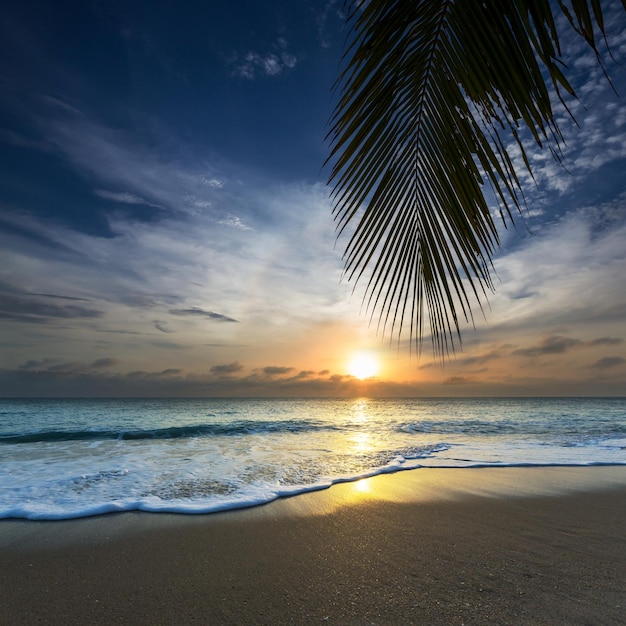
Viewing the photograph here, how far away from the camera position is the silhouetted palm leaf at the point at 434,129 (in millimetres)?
908

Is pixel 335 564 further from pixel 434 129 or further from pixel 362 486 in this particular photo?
pixel 434 129

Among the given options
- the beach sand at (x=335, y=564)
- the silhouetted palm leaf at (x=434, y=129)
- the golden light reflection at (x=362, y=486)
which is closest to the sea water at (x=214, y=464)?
the golden light reflection at (x=362, y=486)

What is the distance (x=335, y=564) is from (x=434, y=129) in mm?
3839

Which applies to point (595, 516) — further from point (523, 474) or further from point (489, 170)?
point (489, 170)

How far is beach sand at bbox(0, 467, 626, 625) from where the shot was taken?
293 centimetres

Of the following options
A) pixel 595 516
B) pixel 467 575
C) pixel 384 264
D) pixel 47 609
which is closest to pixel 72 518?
pixel 47 609

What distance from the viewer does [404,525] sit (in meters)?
4.78

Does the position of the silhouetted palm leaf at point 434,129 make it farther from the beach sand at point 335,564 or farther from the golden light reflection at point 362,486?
the golden light reflection at point 362,486

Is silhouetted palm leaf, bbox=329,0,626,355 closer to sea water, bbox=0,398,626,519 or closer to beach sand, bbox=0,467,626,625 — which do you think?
beach sand, bbox=0,467,626,625

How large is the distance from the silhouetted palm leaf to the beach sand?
108 inches

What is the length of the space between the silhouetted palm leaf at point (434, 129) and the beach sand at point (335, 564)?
2.73m

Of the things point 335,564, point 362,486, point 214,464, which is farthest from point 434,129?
point 214,464

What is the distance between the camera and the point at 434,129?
3.84ft

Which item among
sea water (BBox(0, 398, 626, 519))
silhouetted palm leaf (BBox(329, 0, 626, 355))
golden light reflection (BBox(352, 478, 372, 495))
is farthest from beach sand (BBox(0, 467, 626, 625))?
silhouetted palm leaf (BBox(329, 0, 626, 355))
